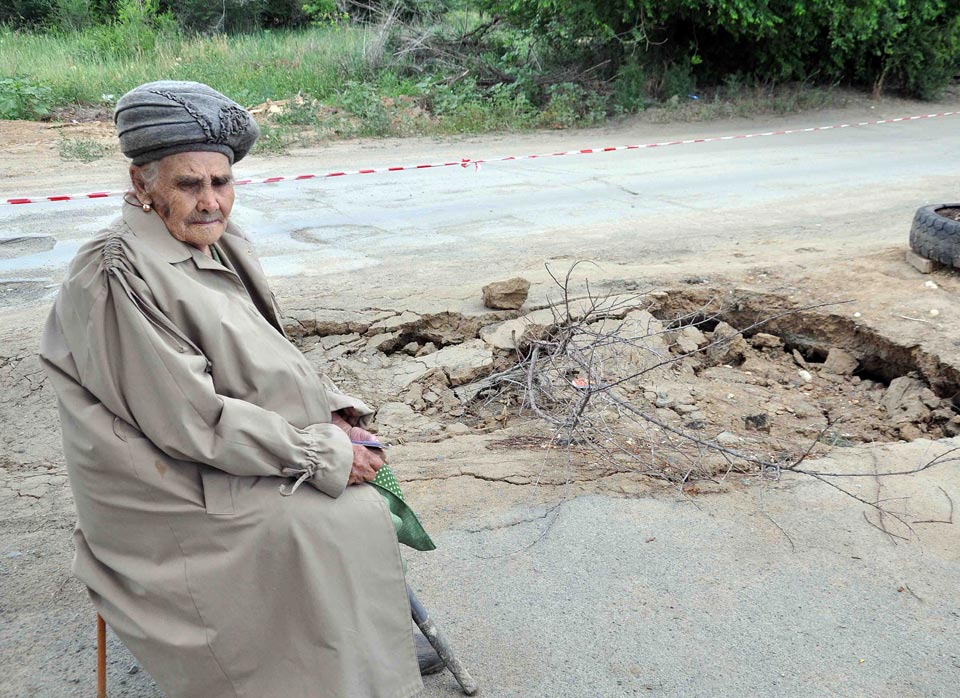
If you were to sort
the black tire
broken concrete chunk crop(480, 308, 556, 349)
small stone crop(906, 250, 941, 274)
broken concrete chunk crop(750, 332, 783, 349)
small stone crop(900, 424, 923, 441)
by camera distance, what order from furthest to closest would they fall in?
small stone crop(906, 250, 941, 274)
the black tire
broken concrete chunk crop(750, 332, 783, 349)
broken concrete chunk crop(480, 308, 556, 349)
small stone crop(900, 424, 923, 441)

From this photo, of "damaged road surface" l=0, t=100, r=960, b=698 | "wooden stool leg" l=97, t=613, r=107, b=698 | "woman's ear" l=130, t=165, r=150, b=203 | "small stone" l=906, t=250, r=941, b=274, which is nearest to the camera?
"woman's ear" l=130, t=165, r=150, b=203

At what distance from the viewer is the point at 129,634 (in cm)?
221

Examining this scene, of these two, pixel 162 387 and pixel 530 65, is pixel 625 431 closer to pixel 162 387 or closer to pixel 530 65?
pixel 162 387

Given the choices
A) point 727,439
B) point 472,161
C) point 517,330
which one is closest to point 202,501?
point 727,439

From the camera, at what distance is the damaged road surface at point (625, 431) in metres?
2.82

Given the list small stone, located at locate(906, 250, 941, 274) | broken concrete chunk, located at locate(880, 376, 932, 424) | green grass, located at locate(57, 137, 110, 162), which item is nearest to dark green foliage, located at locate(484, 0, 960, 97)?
green grass, located at locate(57, 137, 110, 162)

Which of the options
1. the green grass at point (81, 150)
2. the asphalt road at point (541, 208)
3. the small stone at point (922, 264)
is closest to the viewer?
the small stone at point (922, 264)

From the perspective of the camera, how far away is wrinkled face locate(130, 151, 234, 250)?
227 centimetres

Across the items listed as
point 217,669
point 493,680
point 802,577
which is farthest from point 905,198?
point 217,669

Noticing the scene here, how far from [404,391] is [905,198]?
6.64 metres

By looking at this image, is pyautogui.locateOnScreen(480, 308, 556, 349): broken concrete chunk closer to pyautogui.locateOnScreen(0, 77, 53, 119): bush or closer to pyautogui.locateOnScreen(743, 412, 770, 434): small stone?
pyautogui.locateOnScreen(743, 412, 770, 434): small stone

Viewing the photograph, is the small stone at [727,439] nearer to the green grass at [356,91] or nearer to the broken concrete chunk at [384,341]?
the broken concrete chunk at [384,341]

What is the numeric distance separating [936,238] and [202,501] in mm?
5755

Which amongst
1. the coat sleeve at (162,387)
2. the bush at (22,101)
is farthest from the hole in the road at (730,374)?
the bush at (22,101)
